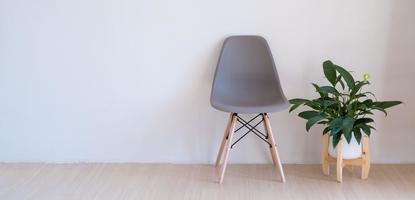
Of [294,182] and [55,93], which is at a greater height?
[55,93]

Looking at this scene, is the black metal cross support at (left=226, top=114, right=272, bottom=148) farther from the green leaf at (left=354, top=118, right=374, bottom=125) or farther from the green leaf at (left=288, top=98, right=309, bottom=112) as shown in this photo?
the green leaf at (left=354, top=118, right=374, bottom=125)

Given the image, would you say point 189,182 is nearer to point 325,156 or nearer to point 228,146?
point 228,146

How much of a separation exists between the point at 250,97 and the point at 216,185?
1.87 ft

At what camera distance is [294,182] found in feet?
9.27

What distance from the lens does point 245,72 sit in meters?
2.92

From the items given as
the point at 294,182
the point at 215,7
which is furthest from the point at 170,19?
the point at 294,182

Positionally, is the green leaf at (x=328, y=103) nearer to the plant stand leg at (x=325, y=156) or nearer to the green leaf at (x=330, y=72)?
the green leaf at (x=330, y=72)

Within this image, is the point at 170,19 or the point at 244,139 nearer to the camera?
the point at 170,19

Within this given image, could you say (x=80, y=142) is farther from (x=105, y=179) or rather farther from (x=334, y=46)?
(x=334, y=46)

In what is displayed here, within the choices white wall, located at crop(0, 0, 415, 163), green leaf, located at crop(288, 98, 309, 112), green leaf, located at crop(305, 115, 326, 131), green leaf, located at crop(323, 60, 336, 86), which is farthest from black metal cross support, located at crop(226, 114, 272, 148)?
green leaf, located at crop(323, 60, 336, 86)

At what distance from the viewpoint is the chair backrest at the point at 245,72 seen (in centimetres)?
286

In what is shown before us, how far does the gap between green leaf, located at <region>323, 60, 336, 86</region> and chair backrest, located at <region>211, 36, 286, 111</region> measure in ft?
0.95

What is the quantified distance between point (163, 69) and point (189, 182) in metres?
0.73

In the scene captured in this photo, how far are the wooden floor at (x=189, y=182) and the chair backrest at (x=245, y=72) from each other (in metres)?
0.51
